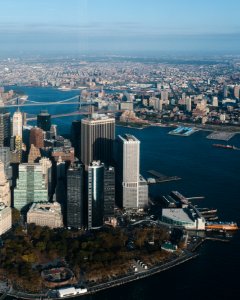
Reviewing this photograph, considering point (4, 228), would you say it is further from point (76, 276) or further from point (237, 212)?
point (237, 212)

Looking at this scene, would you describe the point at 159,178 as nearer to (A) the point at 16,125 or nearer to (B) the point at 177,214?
(B) the point at 177,214

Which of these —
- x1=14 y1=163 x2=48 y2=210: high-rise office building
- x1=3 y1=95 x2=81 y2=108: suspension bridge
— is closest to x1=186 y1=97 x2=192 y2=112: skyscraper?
x1=3 y1=95 x2=81 y2=108: suspension bridge

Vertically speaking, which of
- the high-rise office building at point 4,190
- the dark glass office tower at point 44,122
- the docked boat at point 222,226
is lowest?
Result: the docked boat at point 222,226

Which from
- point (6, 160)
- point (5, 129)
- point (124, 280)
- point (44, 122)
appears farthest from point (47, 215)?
point (44, 122)

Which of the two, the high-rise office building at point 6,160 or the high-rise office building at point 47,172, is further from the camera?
the high-rise office building at point 6,160

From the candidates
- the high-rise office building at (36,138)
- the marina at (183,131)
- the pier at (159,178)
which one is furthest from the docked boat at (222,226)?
the marina at (183,131)

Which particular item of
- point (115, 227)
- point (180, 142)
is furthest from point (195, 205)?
point (180, 142)

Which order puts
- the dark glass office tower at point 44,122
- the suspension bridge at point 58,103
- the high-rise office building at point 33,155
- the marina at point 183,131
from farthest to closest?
the suspension bridge at point 58,103
the marina at point 183,131
the dark glass office tower at point 44,122
the high-rise office building at point 33,155

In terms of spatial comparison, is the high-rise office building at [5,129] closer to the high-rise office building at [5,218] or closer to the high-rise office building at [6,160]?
the high-rise office building at [6,160]
